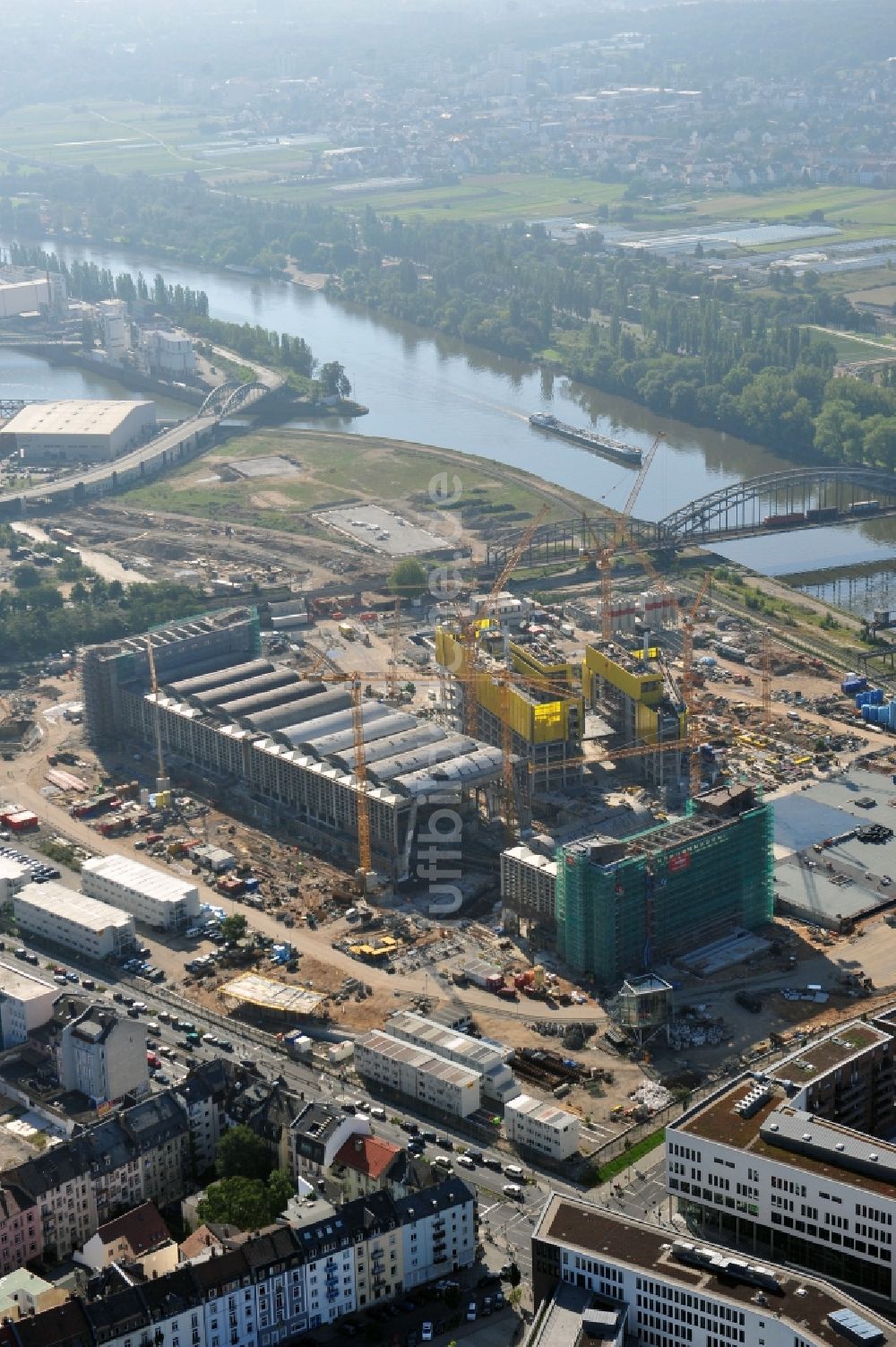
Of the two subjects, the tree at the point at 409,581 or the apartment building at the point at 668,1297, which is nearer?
the apartment building at the point at 668,1297

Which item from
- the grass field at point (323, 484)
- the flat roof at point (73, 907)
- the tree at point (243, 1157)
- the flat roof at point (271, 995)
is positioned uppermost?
the tree at point (243, 1157)

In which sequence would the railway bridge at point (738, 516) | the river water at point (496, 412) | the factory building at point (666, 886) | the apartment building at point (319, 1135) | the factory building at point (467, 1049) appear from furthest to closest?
the river water at point (496, 412) < the railway bridge at point (738, 516) < the factory building at point (666, 886) < the factory building at point (467, 1049) < the apartment building at point (319, 1135)

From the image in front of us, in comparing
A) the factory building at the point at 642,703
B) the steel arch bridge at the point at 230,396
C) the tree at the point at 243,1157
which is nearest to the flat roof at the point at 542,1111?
the tree at the point at 243,1157

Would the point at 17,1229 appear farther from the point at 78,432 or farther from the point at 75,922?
the point at 78,432

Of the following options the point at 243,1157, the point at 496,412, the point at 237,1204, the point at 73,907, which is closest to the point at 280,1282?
the point at 237,1204

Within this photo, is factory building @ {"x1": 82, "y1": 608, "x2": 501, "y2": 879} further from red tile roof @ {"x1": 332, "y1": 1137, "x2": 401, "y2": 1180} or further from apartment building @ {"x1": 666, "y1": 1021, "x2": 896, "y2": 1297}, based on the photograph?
apartment building @ {"x1": 666, "y1": 1021, "x2": 896, "y2": 1297}

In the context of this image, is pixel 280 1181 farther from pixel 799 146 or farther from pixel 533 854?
pixel 799 146

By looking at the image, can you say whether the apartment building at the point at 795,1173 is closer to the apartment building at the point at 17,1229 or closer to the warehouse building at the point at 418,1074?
the warehouse building at the point at 418,1074
